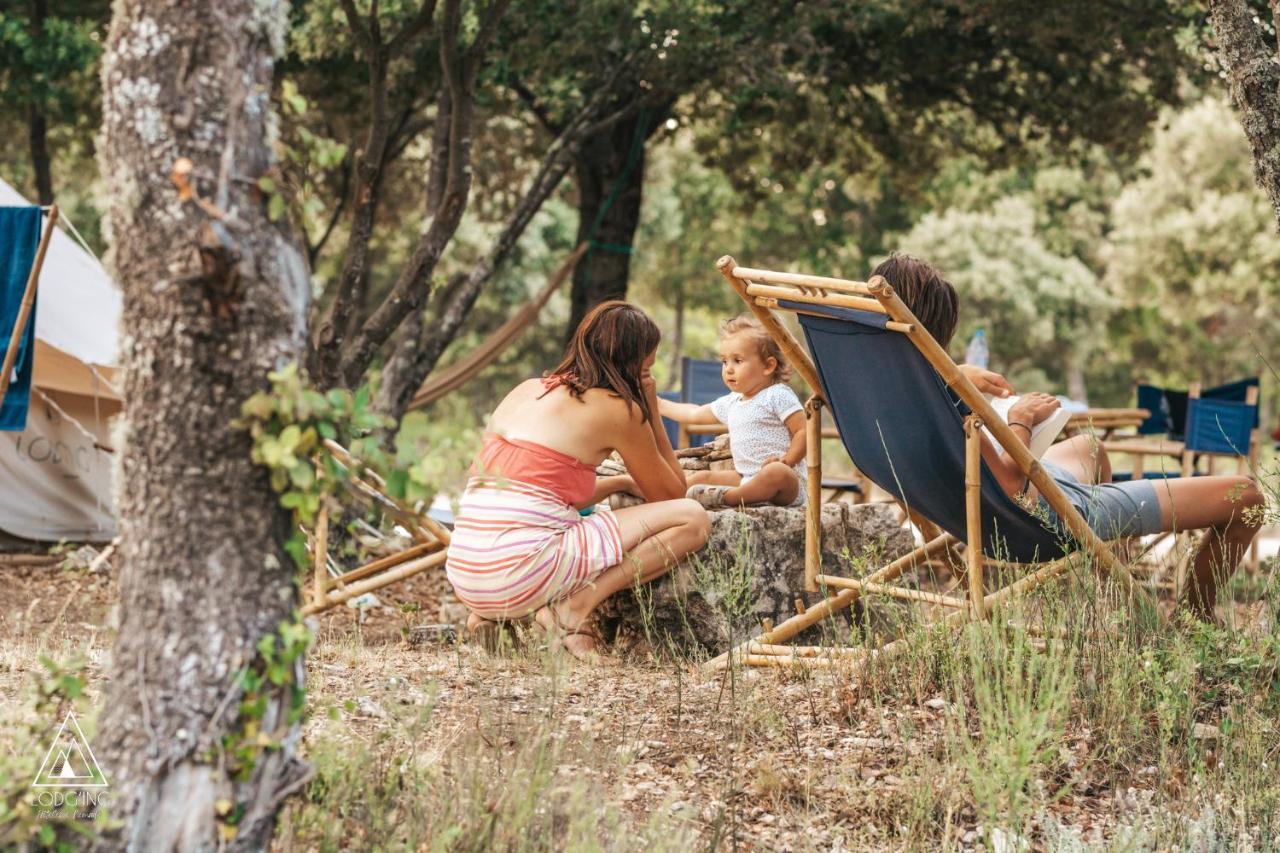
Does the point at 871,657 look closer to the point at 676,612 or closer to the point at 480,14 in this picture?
the point at 676,612

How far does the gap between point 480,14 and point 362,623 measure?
12.6 feet

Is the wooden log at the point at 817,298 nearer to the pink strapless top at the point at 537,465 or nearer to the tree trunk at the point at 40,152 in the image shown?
the pink strapless top at the point at 537,465

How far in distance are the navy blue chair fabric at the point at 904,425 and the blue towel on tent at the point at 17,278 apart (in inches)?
139

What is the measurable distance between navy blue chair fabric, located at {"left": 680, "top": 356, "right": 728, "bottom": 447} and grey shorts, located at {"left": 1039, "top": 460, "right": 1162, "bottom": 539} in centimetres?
432

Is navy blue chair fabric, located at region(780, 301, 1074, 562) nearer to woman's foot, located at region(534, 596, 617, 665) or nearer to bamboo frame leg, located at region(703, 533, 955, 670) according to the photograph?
bamboo frame leg, located at region(703, 533, 955, 670)

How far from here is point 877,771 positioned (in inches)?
110

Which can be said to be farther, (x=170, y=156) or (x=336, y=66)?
(x=336, y=66)

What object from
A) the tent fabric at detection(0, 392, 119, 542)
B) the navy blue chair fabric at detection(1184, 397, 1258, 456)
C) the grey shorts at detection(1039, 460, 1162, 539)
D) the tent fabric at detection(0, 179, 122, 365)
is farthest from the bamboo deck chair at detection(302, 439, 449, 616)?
the navy blue chair fabric at detection(1184, 397, 1258, 456)

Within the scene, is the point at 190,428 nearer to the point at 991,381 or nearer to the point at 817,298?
the point at 817,298

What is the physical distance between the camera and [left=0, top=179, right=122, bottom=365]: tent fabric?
6.47 m

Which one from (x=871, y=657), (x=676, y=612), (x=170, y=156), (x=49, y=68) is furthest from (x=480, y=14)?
(x=170, y=156)

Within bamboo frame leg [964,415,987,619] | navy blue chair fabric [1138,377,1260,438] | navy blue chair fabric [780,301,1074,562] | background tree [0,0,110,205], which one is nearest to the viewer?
bamboo frame leg [964,415,987,619]

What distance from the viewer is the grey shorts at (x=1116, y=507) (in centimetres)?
358

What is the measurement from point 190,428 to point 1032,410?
2.43 m
